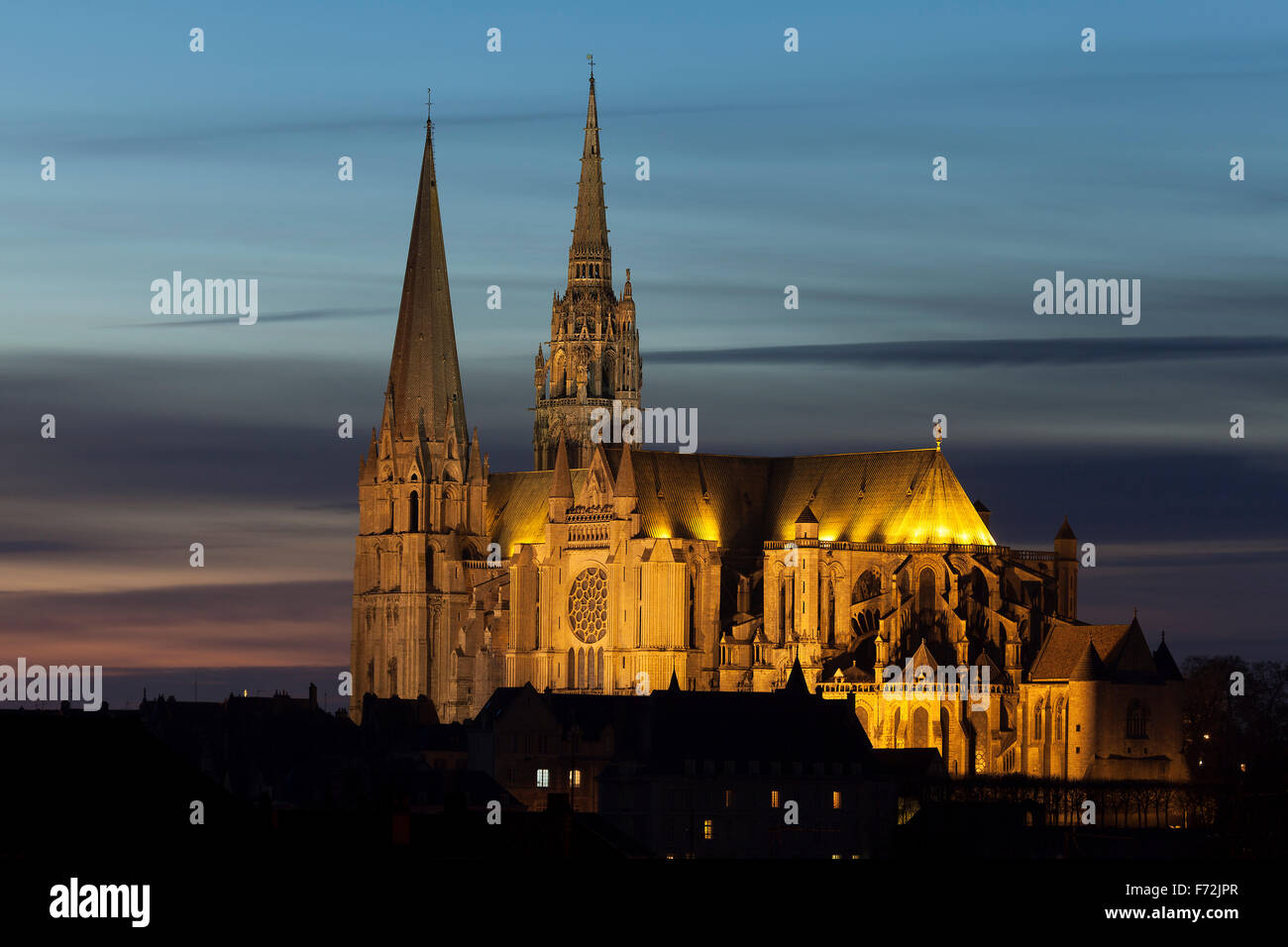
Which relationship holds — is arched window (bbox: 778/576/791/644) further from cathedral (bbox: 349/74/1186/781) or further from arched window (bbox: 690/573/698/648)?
arched window (bbox: 690/573/698/648)

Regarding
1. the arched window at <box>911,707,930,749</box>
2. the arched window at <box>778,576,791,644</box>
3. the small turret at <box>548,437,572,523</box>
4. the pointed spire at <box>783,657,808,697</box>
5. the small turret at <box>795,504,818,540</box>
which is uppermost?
the small turret at <box>548,437,572,523</box>

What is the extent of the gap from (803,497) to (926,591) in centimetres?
1511

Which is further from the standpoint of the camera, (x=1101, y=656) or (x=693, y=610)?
(x=693, y=610)

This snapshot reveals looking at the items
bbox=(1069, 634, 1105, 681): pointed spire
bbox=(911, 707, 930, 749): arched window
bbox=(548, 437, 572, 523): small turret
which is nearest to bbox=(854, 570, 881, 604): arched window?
bbox=(911, 707, 930, 749): arched window

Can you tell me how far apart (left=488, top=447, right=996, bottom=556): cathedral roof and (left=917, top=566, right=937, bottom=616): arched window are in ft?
9.95

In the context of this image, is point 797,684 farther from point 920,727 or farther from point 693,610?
point 693,610

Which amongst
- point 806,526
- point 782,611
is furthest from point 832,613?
point 806,526

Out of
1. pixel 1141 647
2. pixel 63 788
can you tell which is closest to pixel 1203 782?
pixel 1141 647

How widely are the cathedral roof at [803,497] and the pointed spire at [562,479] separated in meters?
4.02

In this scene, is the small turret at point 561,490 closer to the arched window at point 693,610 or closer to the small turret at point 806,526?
the arched window at point 693,610

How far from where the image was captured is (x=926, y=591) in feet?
586

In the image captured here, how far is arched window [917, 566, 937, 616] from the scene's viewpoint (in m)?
178
